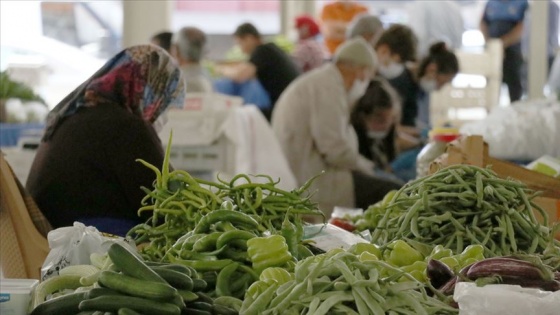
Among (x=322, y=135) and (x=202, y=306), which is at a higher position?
(x=202, y=306)

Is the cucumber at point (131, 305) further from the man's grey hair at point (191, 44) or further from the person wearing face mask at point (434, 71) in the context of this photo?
the person wearing face mask at point (434, 71)

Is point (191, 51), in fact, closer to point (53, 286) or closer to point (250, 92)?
point (250, 92)

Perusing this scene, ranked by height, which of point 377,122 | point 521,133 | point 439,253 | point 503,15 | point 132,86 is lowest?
point 377,122

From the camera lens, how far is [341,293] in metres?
2.10

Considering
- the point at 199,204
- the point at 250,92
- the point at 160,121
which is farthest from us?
the point at 250,92

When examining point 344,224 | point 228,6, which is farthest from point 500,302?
point 228,6

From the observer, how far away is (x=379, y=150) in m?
8.15

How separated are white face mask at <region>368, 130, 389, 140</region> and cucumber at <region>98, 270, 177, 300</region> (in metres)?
5.98

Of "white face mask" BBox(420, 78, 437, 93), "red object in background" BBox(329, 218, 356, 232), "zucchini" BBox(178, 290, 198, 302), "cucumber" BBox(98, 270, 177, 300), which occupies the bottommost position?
"white face mask" BBox(420, 78, 437, 93)

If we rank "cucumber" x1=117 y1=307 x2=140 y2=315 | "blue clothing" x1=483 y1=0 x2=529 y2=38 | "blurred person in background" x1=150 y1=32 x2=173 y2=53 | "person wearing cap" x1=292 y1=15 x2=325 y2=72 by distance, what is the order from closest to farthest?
1. "cucumber" x1=117 y1=307 x2=140 y2=315
2. "blurred person in background" x1=150 y1=32 x2=173 y2=53
3. "person wearing cap" x1=292 y1=15 x2=325 y2=72
4. "blue clothing" x1=483 y1=0 x2=529 y2=38

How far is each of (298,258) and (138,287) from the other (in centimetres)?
57

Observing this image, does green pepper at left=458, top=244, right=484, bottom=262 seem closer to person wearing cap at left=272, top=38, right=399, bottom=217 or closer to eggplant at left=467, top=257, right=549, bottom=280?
eggplant at left=467, top=257, right=549, bottom=280

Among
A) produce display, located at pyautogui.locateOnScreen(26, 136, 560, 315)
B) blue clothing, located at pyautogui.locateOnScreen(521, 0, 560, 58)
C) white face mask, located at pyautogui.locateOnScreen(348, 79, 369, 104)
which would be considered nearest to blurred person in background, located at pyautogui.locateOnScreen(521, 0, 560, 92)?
blue clothing, located at pyautogui.locateOnScreen(521, 0, 560, 58)

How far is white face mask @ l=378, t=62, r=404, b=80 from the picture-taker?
909 centimetres
